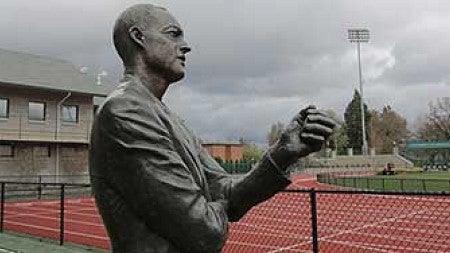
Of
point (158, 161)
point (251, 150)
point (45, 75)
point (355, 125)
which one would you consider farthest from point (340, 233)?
point (355, 125)

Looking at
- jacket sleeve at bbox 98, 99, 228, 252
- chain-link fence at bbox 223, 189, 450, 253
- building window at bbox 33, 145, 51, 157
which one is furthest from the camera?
building window at bbox 33, 145, 51, 157

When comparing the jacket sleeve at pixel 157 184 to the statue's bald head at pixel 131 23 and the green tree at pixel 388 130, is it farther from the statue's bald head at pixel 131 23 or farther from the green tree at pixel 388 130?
the green tree at pixel 388 130

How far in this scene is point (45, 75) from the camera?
1257 inches

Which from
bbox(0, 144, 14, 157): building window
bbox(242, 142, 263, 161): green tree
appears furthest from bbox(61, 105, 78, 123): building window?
bbox(242, 142, 263, 161): green tree

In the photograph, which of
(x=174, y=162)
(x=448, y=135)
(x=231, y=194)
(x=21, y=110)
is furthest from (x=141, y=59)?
(x=448, y=135)

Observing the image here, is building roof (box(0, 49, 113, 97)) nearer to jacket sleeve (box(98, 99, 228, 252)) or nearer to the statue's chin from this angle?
the statue's chin

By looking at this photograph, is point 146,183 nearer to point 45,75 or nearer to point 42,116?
point 42,116

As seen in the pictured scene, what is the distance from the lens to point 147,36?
5.68 feet

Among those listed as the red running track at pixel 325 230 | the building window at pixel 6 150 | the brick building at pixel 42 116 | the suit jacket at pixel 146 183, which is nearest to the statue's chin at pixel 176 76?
the suit jacket at pixel 146 183

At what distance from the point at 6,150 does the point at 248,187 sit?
1176 inches

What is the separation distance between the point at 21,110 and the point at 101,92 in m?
5.19

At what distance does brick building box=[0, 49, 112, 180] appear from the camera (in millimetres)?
28875

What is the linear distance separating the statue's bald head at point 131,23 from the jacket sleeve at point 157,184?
27 cm

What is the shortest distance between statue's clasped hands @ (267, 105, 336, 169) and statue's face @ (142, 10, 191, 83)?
42cm
